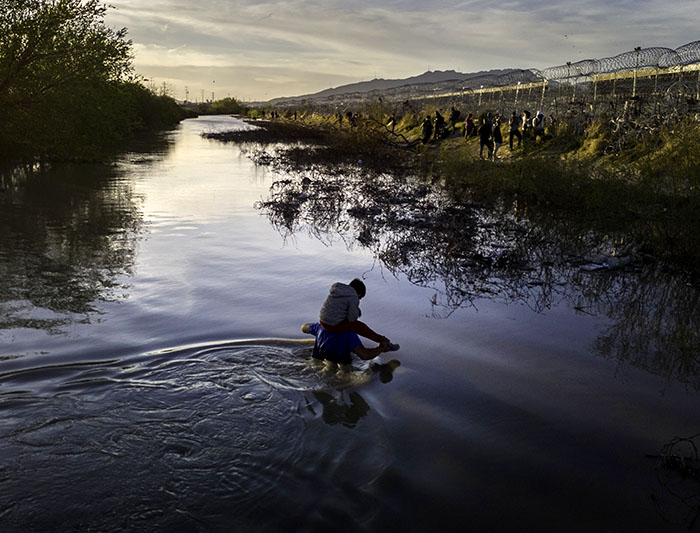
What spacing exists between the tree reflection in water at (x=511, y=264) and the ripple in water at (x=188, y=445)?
3.20 metres

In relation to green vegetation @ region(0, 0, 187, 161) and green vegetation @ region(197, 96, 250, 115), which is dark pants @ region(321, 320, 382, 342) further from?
green vegetation @ region(197, 96, 250, 115)

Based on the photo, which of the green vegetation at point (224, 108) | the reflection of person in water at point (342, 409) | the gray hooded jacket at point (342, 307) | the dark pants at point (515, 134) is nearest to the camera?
the reflection of person in water at point (342, 409)

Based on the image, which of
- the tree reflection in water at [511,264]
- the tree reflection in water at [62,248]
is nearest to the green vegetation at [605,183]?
the tree reflection in water at [511,264]

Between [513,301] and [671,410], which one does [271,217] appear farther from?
[671,410]

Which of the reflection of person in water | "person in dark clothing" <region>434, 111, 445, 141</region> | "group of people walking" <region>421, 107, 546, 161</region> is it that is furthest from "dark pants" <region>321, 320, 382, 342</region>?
"person in dark clothing" <region>434, 111, 445, 141</region>

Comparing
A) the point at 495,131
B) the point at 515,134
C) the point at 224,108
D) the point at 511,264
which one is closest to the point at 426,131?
the point at 515,134

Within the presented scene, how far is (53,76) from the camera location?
68.2 feet

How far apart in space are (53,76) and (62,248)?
13.4 meters

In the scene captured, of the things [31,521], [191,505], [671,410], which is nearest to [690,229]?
[671,410]

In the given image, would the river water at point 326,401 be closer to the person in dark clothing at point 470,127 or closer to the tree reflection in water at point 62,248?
the tree reflection in water at point 62,248

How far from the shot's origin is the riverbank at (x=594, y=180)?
35.0 ft

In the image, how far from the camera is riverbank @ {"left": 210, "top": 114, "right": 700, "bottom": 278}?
10.7 meters

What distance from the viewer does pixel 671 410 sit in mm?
5355

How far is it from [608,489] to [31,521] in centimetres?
373
